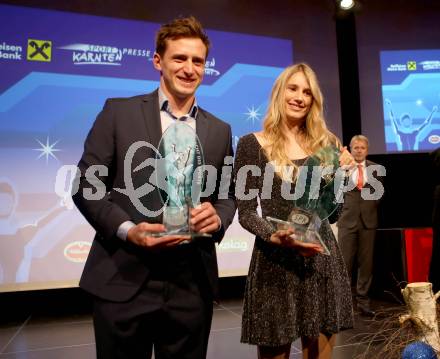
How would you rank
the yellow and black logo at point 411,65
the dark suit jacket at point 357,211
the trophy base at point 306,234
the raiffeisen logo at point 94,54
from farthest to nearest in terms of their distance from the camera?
the yellow and black logo at point 411,65, the dark suit jacket at point 357,211, the raiffeisen logo at point 94,54, the trophy base at point 306,234

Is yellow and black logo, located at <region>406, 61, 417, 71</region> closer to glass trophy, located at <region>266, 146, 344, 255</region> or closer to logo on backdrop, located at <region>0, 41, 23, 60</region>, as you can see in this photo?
logo on backdrop, located at <region>0, 41, 23, 60</region>

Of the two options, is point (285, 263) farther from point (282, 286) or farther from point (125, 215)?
point (125, 215)

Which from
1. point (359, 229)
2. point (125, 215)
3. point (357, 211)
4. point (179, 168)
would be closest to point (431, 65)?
point (357, 211)

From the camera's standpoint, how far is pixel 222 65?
14.6ft

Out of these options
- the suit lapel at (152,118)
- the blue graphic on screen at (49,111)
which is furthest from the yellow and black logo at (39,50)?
the suit lapel at (152,118)

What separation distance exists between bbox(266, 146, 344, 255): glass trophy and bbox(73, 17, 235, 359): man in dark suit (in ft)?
0.87

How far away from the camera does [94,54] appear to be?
4.08m

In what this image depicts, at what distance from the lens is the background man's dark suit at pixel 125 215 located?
3.76 ft

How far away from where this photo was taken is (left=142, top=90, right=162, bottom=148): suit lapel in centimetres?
121

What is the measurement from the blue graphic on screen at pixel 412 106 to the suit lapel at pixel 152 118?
4.38 metres

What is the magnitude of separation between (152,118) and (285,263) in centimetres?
70

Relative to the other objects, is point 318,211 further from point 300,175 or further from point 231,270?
point 231,270

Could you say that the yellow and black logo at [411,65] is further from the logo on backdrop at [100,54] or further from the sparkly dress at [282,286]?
the sparkly dress at [282,286]

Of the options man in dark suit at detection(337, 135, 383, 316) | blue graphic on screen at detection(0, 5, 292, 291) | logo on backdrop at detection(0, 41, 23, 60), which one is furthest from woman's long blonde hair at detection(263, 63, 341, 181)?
logo on backdrop at detection(0, 41, 23, 60)
